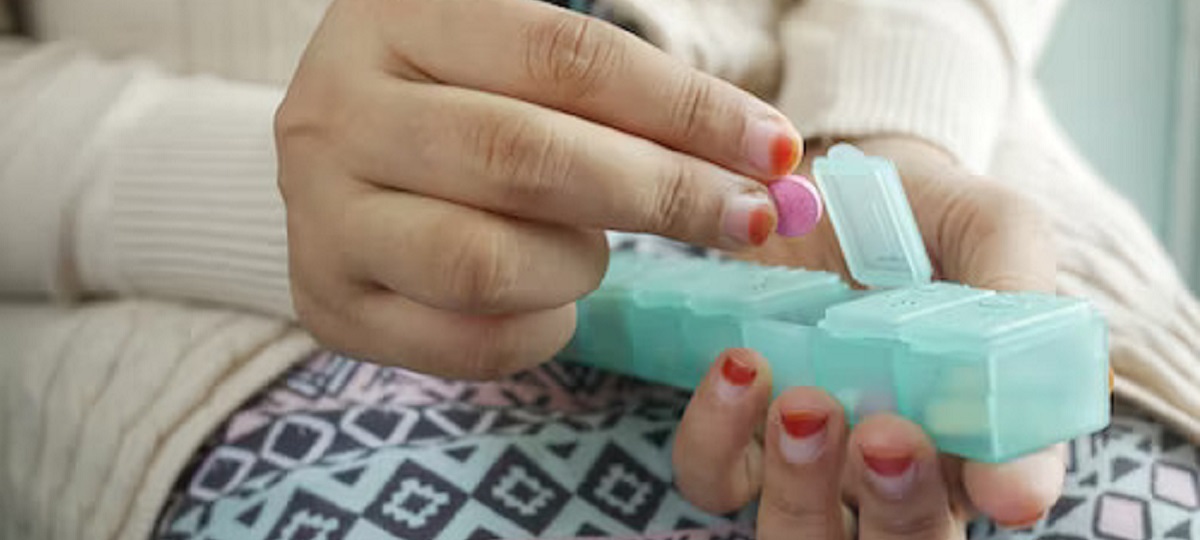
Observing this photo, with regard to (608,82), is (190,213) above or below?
below

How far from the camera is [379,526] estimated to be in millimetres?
420

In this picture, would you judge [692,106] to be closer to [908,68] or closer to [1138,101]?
[908,68]

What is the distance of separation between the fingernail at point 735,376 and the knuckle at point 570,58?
99mm

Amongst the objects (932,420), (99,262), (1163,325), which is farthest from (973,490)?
(99,262)

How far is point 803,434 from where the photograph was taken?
0.35m

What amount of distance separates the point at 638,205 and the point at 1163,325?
11.1 inches

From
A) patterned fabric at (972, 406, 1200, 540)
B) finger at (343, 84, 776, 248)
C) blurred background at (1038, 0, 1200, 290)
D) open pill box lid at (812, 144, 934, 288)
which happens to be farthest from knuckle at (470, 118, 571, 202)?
blurred background at (1038, 0, 1200, 290)

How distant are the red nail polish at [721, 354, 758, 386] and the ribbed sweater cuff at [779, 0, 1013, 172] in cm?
22

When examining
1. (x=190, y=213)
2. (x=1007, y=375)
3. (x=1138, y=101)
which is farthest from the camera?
(x=1138, y=101)

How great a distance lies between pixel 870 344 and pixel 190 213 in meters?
0.32

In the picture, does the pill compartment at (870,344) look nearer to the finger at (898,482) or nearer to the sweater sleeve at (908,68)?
the finger at (898,482)

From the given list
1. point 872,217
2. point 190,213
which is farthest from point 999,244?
point 190,213

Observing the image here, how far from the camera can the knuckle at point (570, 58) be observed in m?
0.35

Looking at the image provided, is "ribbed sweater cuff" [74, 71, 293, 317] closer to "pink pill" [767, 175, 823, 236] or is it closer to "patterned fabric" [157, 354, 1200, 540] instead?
"patterned fabric" [157, 354, 1200, 540]
